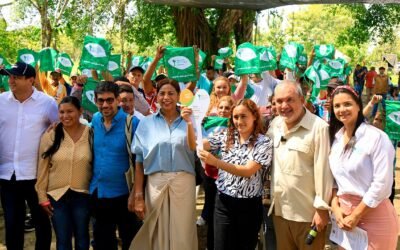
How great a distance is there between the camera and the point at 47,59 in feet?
20.3

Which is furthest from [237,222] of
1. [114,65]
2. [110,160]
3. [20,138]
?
[114,65]

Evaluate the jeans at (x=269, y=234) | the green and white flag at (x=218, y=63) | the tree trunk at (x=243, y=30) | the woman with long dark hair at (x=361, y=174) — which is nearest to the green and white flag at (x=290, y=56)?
the green and white flag at (x=218, y=63)

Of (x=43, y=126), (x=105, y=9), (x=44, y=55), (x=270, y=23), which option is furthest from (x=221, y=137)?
(x=105, y=9)

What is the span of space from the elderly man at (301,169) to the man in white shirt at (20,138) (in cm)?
190

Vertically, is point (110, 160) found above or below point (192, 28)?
below

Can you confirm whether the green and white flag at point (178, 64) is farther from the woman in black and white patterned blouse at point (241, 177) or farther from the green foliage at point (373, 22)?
the green foliage at point (373, 22)

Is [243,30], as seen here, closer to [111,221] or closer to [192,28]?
[192,28]

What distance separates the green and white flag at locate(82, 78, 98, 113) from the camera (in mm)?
4789

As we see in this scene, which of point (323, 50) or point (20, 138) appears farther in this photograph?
point (323, 50)

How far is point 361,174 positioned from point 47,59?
4.76 m

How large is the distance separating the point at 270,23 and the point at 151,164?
11.5 metres

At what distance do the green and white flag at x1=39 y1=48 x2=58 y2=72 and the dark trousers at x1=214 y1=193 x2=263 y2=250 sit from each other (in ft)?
12.9

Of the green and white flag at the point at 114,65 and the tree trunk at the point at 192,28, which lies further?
the tree trunk at the point at 192,28

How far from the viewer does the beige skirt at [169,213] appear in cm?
332
